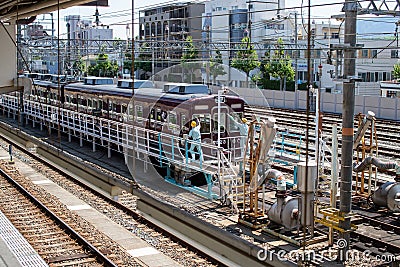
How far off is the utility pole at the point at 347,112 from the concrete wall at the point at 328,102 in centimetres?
1603

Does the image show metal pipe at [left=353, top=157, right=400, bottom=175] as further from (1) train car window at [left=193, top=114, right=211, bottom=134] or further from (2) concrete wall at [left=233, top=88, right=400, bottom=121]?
(2) concrete wall at [left=233, top=88, right=400, bottom=121]

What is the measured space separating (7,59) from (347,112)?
599cm

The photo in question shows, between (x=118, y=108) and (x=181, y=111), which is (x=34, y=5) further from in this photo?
(x=118, y=108)

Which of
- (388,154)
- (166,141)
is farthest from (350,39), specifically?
(388,154)

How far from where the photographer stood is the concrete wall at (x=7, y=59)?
9.21 metres

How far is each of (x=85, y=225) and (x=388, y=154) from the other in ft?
30.7

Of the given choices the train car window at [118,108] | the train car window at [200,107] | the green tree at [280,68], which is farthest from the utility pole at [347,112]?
the green tree at [280,68]

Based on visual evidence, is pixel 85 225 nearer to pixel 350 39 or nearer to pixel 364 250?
pixel 364 250

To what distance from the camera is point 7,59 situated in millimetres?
9266

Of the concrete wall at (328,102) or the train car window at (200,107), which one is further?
the concrete wall at (328,102)

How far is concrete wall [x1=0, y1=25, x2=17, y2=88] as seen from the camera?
30.2ft

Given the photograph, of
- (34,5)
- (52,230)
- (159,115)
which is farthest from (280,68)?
(34,5)

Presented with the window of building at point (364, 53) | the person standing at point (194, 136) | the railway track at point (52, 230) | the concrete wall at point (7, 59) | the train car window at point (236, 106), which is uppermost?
the window of building at point (364, 53)

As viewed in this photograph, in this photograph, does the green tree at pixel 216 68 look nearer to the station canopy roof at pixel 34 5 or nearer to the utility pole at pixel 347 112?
the station canopy roof at pixel 34 5
